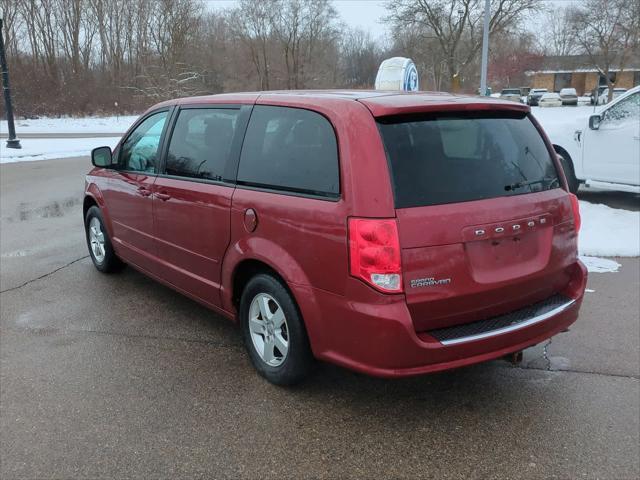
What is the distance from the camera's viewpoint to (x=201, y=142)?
3.99 m

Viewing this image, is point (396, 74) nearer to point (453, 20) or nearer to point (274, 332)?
point (274, 332)

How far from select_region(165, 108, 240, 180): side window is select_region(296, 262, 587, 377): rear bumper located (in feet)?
4.27

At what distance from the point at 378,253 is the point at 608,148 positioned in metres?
7.37

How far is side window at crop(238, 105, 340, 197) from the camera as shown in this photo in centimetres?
301

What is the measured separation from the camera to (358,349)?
284 cm

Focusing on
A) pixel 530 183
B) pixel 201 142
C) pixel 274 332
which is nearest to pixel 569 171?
pixel 530 183

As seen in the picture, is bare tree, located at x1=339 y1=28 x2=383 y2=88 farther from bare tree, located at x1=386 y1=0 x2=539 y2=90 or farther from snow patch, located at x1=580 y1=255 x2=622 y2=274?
snow patch, located at x1=580 y1=255 x2=622 y2=274

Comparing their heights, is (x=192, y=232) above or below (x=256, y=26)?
below

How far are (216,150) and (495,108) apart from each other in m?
1.82

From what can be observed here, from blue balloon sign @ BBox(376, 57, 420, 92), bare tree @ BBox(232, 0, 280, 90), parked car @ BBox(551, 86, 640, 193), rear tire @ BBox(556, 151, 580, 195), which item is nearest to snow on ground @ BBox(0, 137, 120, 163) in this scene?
blue balloon sign @ BBox(376, 57, 420, 92)

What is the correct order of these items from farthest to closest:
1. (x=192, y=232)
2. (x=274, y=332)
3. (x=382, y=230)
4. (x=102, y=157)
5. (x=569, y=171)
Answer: (x=569, y=171)
(x=102, y=157)
(x=192, y=232)
(x=274, y=332)
(x=382, y=230)

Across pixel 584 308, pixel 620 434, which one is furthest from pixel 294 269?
pixel 584 308

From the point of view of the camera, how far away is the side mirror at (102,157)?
516 centimetres

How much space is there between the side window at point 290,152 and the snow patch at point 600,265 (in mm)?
3977
